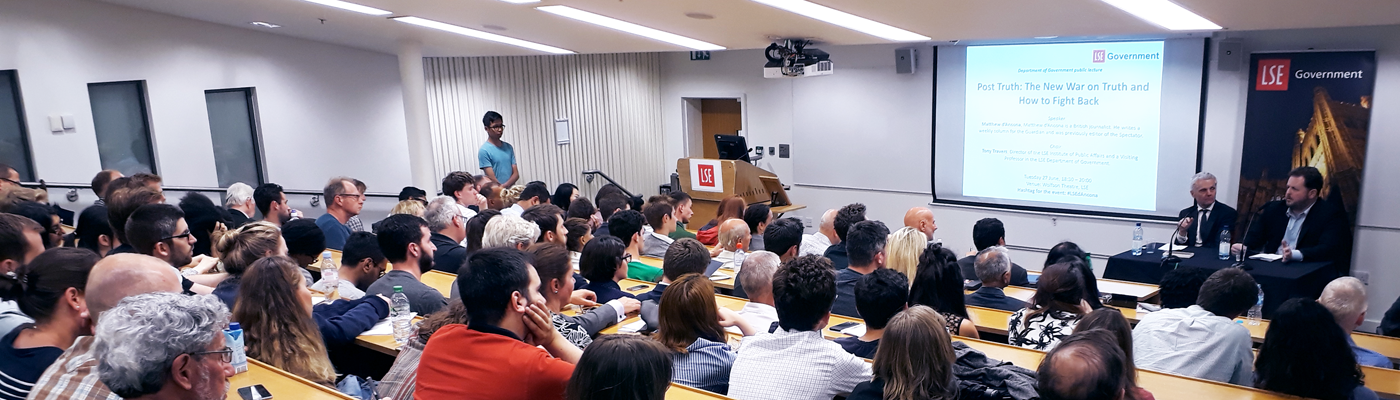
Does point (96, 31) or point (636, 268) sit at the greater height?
point (96, 31)

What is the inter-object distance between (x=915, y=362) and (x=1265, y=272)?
178 inches

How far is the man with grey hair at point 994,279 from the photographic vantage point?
471 centimetres

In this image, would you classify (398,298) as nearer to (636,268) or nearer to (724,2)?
(636,268)

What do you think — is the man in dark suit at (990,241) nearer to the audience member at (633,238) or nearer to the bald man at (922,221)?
the bald man at (922,221)

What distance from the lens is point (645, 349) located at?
2301mm

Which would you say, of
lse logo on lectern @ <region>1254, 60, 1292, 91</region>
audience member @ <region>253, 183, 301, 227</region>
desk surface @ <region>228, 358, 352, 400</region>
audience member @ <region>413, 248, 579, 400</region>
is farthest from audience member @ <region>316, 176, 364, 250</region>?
lse logo on lectern @ <region>1254, 60, 1292, 91</region>

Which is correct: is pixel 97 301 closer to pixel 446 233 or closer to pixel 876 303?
pixel 876 303

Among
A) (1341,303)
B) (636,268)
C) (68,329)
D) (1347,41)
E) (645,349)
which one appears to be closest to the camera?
(645,349)

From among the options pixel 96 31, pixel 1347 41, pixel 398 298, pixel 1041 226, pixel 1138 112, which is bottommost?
pixel 1041 226

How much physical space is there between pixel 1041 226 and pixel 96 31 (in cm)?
864

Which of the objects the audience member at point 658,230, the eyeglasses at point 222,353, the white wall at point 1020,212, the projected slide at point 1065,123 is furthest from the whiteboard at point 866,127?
the eyeglasses at point 222,353

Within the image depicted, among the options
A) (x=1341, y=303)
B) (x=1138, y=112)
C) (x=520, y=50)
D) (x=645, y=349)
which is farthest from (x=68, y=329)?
(x=1138, y=112)

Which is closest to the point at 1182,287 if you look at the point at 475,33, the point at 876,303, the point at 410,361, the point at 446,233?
the point at 876,303

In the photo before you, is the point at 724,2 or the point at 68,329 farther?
the point at 724,2
